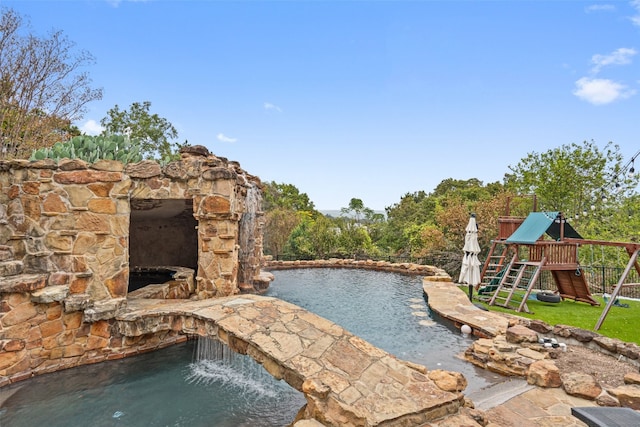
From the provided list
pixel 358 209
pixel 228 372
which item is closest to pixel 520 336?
pixel 228 372

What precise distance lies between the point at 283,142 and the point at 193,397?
21.2 meters

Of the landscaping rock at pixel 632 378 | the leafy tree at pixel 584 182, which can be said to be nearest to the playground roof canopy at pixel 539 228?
the landscaping rock at pixel 632 378

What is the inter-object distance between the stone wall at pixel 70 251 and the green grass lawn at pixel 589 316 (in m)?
8.26

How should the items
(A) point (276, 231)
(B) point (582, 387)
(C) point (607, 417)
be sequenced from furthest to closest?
(A) point (276, 231), (B) point (582, 387), (C) point (607, 417)

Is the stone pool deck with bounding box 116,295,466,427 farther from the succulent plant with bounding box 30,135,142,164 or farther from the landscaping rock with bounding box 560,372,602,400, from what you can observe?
the succulent plant with bounding box 30,135,142,164

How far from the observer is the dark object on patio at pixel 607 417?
277cm

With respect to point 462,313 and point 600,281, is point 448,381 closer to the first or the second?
point 462,313

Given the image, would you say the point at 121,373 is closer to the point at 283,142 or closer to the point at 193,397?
the point at 193,397

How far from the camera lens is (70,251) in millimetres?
5258

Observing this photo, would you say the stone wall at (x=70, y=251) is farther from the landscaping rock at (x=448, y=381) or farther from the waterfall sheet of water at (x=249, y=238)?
the landscaping rock at (x=448, y=381)

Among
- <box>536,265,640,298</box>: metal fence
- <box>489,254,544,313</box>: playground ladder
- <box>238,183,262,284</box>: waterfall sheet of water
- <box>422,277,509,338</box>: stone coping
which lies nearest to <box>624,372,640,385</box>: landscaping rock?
<box>422,277,509,338</box>: stone coping

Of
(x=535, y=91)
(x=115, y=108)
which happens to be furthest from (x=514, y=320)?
(x=115, y=108)

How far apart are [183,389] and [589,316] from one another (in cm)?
955

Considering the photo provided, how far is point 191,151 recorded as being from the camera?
6816 mm
